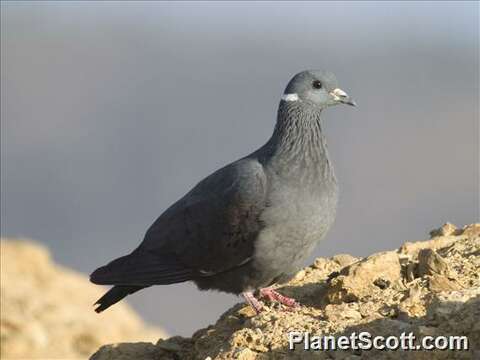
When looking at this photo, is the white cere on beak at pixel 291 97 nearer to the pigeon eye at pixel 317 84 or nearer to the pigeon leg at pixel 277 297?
the pigeon eye at pixel 317 84

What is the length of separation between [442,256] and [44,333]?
19.8 feet

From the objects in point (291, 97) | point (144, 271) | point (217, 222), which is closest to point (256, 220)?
point (217, 222)

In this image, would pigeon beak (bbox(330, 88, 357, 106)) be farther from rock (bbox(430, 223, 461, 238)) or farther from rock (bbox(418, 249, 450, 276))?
rock (bbox(418, 249, 450, 276))

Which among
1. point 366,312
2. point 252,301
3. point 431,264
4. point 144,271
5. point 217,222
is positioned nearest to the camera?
point 366,312

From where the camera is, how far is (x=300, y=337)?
7418 millimetres

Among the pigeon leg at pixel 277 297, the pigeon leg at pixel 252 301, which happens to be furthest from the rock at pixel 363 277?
the pigeon leg at pixel 252 301

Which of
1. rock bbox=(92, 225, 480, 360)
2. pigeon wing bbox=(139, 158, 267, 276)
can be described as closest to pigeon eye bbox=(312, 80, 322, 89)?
pigeon wing bbox=(139, 158, 267, 276)

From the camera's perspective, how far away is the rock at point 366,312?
23.1 ft

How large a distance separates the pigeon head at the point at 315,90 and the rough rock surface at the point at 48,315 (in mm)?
4880

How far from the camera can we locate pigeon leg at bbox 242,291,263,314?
865 cm

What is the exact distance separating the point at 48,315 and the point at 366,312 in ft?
23.5

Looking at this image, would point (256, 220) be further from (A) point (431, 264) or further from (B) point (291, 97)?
(A) point (431, 264)

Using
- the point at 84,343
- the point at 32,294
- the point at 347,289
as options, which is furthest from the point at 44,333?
the point at 347,289

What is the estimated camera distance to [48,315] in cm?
1384
